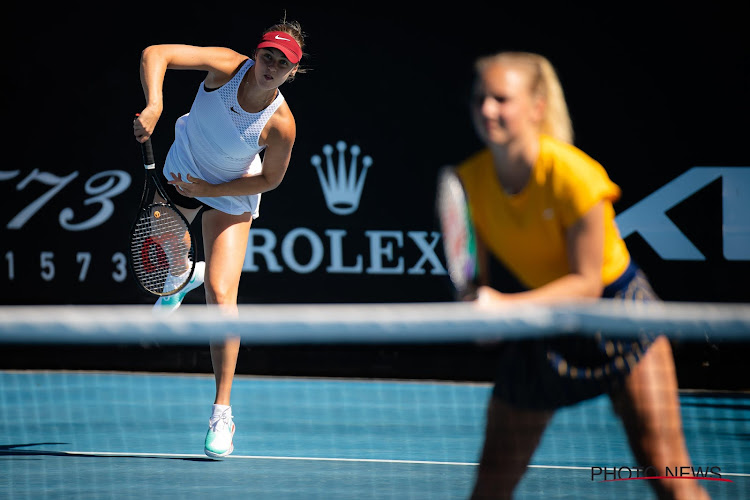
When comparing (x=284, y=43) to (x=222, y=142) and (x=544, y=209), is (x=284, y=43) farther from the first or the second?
(x=544, y=209)

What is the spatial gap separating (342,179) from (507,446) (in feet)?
12.7

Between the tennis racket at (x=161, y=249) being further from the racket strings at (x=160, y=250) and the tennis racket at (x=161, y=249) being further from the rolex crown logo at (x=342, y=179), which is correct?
the rolex crown logo at (x=342, y=179)

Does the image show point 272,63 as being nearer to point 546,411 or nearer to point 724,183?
point 546,411

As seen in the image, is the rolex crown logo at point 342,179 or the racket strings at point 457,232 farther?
the rolex crown logo at point 342,179

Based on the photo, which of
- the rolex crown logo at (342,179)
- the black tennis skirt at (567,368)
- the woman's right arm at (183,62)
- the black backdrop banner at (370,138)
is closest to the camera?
the black tennis skirt at (567,368)

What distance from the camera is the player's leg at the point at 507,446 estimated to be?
7.78 feet

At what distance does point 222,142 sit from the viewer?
4.25 m

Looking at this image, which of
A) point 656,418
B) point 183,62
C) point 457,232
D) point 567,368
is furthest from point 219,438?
point 656,418

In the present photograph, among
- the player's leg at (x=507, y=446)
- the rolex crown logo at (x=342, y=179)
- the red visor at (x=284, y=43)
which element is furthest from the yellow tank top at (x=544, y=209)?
the rolex crown logo at (x=342, y=179)

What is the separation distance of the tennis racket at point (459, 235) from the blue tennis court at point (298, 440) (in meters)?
1.37

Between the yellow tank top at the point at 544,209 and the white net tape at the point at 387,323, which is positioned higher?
the yellow tank top at the point at 544,209

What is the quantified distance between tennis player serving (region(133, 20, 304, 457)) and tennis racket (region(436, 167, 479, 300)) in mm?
1689

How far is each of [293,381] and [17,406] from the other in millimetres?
1503

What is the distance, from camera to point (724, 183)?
5664 millimetres
